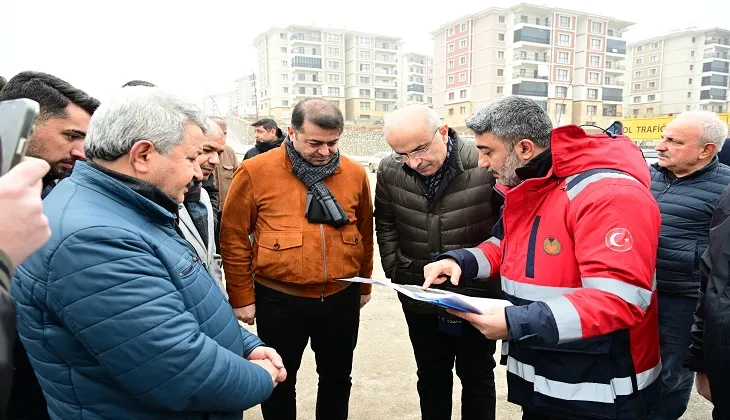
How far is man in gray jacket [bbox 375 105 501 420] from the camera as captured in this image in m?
2.70

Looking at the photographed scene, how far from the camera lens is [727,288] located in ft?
5.00

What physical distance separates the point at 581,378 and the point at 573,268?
43 cm

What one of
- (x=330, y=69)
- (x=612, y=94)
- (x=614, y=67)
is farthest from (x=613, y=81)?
(x=330, y=69)

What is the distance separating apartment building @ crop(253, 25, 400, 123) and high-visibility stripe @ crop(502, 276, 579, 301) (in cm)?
6432

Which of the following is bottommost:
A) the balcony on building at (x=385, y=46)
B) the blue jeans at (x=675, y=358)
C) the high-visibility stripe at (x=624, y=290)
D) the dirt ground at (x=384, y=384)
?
the dirt ground at (x=384, y=384)

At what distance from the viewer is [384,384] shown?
3.57m

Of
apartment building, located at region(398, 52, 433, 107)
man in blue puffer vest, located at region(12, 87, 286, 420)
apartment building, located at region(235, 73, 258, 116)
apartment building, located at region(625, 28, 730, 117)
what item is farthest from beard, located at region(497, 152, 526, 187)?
apartment building, located at region(235, 73, 258, 116)

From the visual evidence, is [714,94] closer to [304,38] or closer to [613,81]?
[613,81]

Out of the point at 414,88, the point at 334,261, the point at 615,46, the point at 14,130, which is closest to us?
the point at 14,130

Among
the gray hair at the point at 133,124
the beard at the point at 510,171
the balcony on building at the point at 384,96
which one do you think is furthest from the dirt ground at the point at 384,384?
the balcony on building at the point at 384,96

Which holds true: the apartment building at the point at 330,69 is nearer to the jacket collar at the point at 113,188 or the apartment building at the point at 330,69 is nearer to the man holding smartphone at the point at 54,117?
the man holding smartphone at the point at 54,117

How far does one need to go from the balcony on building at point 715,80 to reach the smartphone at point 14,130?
80061mm

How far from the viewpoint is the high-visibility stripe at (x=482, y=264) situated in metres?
2.36

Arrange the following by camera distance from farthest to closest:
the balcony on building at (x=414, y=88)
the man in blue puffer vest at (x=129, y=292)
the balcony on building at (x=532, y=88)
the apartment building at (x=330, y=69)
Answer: the balcony on building at (x=414, y=88) → the apartment building at (x=330, y=69) → the balcony on building at (x=532, y=88) → the man in blue puffer vest at (x=129, y=292)
